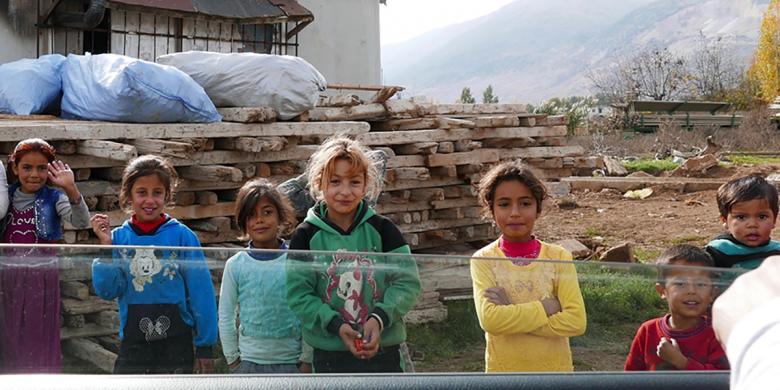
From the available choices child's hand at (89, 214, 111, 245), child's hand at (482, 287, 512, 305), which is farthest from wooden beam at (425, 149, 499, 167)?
child's hand at (482, 287, 512, 305)

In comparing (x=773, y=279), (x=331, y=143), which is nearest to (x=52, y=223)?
(x=331, y=143)

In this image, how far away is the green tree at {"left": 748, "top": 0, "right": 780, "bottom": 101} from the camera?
4575cm

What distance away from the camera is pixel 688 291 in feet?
6.05

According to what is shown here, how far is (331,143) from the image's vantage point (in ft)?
13.0

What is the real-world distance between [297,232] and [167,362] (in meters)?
1.69

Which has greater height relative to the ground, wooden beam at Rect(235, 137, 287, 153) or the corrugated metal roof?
the corrugated metal roof

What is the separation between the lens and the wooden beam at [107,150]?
20.6ft

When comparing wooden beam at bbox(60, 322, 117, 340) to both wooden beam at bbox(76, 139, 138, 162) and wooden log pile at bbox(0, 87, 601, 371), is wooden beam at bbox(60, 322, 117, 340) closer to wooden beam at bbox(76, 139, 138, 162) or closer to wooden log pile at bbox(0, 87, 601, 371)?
wooden log pile at bbox(0, 87, 601, 371)

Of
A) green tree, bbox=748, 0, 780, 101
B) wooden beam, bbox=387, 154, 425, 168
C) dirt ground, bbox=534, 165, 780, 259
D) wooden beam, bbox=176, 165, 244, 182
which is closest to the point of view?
wooden beam, bbox=176, 165, 244, 182

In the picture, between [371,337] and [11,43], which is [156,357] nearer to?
[371,337]

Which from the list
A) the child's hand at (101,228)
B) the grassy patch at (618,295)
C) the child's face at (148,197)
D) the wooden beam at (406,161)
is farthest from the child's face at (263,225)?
the wooden beam at (406,161)

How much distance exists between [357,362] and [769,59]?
49.7 m

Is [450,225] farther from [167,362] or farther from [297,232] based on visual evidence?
[167,362]

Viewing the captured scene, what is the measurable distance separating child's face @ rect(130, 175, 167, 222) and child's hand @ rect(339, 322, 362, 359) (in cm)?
226
